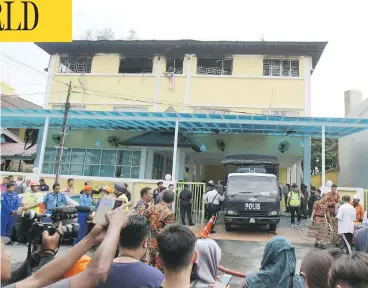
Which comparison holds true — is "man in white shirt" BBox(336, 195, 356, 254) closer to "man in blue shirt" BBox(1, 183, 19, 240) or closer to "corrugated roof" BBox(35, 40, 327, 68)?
"man in blue shirt" BBox(1, 183, 19, 240)

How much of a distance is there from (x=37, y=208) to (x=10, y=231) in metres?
0.83

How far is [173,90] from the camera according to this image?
54.6 feet

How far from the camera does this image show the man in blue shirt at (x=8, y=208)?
7.84 m

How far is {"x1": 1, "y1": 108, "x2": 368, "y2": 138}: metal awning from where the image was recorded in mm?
12367

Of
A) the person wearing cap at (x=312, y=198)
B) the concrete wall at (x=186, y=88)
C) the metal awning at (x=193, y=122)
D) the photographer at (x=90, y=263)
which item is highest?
the concrete wall at (x=186, y=88)

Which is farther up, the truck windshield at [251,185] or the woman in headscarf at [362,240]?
the truck windshield at [251,185]

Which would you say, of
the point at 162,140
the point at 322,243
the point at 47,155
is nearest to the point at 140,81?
the point at 162,140

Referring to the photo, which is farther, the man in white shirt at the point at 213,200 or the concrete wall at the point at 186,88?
the concrete wall at the point at 186,88

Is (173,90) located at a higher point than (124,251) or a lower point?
higher

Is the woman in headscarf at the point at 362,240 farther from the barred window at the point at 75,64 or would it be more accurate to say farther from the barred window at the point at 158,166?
the barred window at the point at 75,64

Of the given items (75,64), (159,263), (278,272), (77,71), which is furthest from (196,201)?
(75,64)

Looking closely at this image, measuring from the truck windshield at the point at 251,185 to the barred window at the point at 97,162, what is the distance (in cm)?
660

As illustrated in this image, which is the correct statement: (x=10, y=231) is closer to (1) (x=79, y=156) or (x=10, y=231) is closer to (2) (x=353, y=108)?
(1) (x=79, y=156)

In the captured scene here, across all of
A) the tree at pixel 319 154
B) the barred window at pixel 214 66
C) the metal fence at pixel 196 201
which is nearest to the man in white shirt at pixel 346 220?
the metal fence at pixel 196 201
